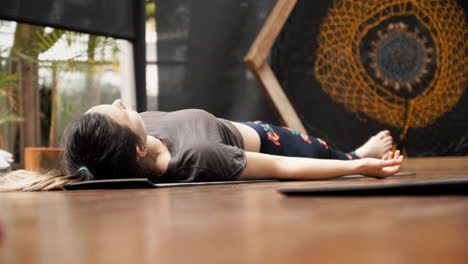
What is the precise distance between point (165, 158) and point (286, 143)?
20.1 inches

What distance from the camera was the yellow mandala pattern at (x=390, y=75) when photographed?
92.0 inches

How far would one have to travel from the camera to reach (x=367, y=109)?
241 cm

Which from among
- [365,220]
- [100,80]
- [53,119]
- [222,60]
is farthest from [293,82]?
[365,220]

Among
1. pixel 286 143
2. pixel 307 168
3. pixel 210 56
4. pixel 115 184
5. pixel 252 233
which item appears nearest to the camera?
pixel 252 233

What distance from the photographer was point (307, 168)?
1176 millimetres

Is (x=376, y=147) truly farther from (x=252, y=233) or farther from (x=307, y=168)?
(x=252, y=233)

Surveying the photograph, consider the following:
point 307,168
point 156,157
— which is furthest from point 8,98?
point 307,168

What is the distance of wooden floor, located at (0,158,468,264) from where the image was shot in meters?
0.23

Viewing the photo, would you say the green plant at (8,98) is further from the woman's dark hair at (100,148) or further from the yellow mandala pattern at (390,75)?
the yellow mandala pattern at (390,75)

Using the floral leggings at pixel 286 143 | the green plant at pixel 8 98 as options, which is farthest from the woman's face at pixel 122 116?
the green plant at pixel 8 98

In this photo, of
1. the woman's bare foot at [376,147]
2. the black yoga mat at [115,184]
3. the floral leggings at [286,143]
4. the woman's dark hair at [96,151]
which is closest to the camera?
the black yoga mat at [115,184]

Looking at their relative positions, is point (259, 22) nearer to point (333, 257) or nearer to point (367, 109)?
point (367, 109)

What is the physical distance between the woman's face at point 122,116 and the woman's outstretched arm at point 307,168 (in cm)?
26

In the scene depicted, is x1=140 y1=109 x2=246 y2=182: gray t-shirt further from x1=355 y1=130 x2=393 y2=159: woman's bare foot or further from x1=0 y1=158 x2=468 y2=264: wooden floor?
x1=355 y1=130 x2=393 y2=159: woman's bare foot
